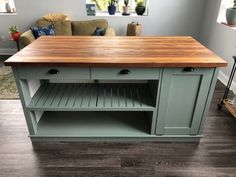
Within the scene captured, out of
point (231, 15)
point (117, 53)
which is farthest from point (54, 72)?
point (231, 15)

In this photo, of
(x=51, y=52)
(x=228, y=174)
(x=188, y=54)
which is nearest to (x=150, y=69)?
(x=188, y=54)

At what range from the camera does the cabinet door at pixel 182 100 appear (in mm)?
1645

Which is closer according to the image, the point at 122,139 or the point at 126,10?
the point at 122,139

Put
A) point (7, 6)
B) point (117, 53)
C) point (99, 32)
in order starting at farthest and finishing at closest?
point (7, 6) → point (99, 32) → point (117, 53)

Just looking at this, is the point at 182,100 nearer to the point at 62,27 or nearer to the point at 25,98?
the point at 25,98

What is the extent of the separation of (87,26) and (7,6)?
6.27ft

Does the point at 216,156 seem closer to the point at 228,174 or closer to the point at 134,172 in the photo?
the point at 228,174

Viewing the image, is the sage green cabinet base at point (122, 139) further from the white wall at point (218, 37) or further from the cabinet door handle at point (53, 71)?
the white wall at point (218, 37)

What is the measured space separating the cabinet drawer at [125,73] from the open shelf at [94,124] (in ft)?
2.15

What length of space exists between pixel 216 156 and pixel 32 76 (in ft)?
6.03

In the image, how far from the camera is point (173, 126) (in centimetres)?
193

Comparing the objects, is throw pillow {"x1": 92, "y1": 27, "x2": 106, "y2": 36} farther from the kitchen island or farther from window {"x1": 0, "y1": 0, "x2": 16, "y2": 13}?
window {"x1": 0, "y1": 0, "x2": 16, "y2": 13}

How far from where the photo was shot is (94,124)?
2.11 m

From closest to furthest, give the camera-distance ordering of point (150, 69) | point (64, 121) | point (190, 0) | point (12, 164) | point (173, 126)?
point (150, 69) < point (12, 164) < point (173, 126) < point (64, 121) < point (190, 0)
